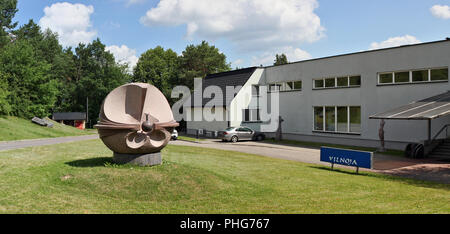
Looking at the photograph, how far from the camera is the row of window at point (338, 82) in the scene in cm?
2583

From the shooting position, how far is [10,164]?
489 inches

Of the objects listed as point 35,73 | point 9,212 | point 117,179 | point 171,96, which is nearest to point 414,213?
point 117,179

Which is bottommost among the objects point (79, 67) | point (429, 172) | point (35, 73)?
point (429, 172)

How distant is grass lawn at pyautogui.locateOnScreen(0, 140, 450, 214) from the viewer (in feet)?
26.9

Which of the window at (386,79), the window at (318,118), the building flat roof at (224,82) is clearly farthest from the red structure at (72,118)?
the window at (386,79)

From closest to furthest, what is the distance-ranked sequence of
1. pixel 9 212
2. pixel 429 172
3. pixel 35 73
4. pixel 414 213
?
pixel 9 212 < pixel 414 213 < pixel 429 172 < pixel 35 73

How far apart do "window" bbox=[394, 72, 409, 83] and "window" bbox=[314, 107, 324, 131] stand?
682cm

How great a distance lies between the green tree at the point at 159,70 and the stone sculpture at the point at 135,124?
4019 centimetres

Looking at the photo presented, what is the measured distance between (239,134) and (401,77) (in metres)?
13.7

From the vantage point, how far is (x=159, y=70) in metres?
55.9

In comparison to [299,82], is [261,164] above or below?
below

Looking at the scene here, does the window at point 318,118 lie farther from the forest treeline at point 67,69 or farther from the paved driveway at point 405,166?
the forest treeline at point 67,69

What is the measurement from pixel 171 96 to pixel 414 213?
45.1 m

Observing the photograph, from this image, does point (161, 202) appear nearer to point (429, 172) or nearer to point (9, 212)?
point (9, 212)
